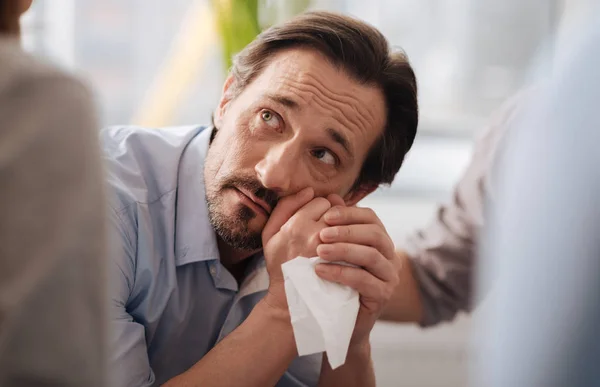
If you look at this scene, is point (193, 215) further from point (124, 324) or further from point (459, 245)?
point (459, 245)

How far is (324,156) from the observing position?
135 cm

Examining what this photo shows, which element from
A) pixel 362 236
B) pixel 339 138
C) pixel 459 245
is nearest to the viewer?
pixel 362 236

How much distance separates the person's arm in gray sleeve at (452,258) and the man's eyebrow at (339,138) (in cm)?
54

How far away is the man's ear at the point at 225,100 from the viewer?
147 centimetres

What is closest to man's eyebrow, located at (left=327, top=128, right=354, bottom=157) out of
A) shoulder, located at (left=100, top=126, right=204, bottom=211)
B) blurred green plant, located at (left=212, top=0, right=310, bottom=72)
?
shoulder, located at (left=100, top=126, right=204, bottom=211)

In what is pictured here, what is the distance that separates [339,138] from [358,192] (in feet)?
0.73

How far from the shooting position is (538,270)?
660 millimetres

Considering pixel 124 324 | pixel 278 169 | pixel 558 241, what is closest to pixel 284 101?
pixel 278 169

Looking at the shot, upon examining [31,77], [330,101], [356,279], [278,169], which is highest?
[31,77]

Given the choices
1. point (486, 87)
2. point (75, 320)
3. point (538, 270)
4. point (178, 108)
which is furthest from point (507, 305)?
point (486, 87)

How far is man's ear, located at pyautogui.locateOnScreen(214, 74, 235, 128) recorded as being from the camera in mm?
1471

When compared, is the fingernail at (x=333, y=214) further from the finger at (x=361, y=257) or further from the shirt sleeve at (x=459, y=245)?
the shirt sleeve at (x=459, y=245)

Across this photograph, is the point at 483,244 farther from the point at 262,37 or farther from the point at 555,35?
the point at 555,35

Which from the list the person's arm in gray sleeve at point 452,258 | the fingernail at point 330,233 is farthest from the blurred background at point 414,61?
the fingernail at point 330,233
